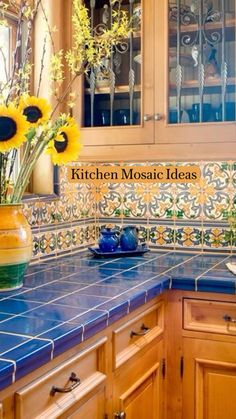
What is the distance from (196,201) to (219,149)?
480 mm

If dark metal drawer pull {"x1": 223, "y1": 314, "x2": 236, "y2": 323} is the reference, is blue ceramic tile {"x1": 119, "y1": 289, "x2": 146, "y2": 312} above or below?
above

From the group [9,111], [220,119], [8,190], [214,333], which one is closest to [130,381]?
[214,333]

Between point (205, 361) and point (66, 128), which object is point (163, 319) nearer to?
point (205, 361)

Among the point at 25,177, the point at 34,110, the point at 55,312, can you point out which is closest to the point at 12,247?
the point at 25,177

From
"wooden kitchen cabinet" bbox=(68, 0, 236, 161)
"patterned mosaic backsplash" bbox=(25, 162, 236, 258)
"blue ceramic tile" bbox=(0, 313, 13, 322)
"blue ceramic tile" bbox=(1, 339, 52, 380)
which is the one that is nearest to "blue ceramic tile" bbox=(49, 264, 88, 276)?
"patterned mosaic backsplash" bbox=(25, 162, 236, 258)

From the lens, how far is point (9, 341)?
1.24 meters

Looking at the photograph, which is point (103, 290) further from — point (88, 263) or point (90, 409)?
point (88, 263)

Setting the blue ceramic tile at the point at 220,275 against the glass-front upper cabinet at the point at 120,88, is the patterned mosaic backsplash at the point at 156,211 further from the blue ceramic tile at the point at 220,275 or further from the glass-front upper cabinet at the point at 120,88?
the blue ceramic tile at the point at 220,275

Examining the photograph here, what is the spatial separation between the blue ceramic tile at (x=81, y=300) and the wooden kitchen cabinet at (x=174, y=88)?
34.3 inches

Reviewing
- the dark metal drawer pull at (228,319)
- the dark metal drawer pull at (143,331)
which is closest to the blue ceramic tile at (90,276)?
the dark metal drawer pull at (143,331)

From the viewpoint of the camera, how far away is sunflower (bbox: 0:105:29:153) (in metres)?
1.63

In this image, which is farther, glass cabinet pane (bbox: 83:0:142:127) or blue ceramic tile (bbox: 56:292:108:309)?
glass cabinet pane (bbox: 83:0:142:127)

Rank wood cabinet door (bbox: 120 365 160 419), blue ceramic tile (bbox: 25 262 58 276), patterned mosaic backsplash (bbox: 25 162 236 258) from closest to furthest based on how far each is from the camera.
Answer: wood cabinet door (bbox: 120 365 160 419) < blue ceramic tile (bbox: 25 262 58 276) < patterned mosaic backsplash (bbox: 25 162 236 258)

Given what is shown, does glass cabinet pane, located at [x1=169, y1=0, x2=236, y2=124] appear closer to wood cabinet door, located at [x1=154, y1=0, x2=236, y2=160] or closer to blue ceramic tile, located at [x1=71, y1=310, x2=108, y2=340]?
wood cabinet door, located at [x1=154, y1=0, x2=236, y2=160]
